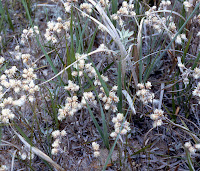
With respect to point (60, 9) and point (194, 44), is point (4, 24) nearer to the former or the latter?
point (60, 9)

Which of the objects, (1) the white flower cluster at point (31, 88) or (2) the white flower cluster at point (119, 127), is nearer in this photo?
(2) the white flower cluster at point (119, 127)

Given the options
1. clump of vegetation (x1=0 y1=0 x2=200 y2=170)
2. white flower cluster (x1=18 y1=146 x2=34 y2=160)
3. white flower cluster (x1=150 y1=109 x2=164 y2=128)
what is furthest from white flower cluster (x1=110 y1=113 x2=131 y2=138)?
white flower cluster (x1=18 y1=146 x2=34 y2=160)

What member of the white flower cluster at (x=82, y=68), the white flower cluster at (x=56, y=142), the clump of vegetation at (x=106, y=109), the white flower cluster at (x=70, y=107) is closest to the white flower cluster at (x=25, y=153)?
the clump of vegetation at (x=106, y=109)

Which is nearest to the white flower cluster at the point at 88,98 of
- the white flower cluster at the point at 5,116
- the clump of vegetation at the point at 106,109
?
the clump of vegetation at the point at 106,109

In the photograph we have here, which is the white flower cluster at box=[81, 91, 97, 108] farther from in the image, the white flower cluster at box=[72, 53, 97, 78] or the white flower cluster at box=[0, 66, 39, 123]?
the white flower cluster at box=[0, 66, 39, 123]

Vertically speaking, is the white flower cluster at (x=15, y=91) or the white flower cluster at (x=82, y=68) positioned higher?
the white flower cluster at (x=82, y=68)

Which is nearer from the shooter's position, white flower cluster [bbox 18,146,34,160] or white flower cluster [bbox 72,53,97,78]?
white flower cluster [bbox 18,146,34,160]

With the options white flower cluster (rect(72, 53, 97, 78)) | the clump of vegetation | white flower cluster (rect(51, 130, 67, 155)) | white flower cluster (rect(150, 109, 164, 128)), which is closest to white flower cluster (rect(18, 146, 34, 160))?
the clump of vegetation

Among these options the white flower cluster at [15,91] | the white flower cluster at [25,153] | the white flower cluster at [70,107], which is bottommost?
the white flower cluster at [25,153]

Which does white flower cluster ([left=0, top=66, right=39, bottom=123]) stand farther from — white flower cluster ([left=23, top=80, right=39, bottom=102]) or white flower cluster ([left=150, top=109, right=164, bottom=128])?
white flower cluster ([left=150, top=109, right=164, bottom=128])

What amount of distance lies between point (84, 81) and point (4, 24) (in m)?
1.37

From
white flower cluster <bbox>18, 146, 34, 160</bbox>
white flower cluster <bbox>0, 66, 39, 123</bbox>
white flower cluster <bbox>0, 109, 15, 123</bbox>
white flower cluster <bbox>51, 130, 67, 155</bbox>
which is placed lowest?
white flower cluster <bbox>18, 146, 34, 160</bbox>

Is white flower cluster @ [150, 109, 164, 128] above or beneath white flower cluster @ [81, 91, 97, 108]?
beneath

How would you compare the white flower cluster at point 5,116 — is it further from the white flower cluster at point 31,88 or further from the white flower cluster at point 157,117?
the white flower cluster at point 157,117
